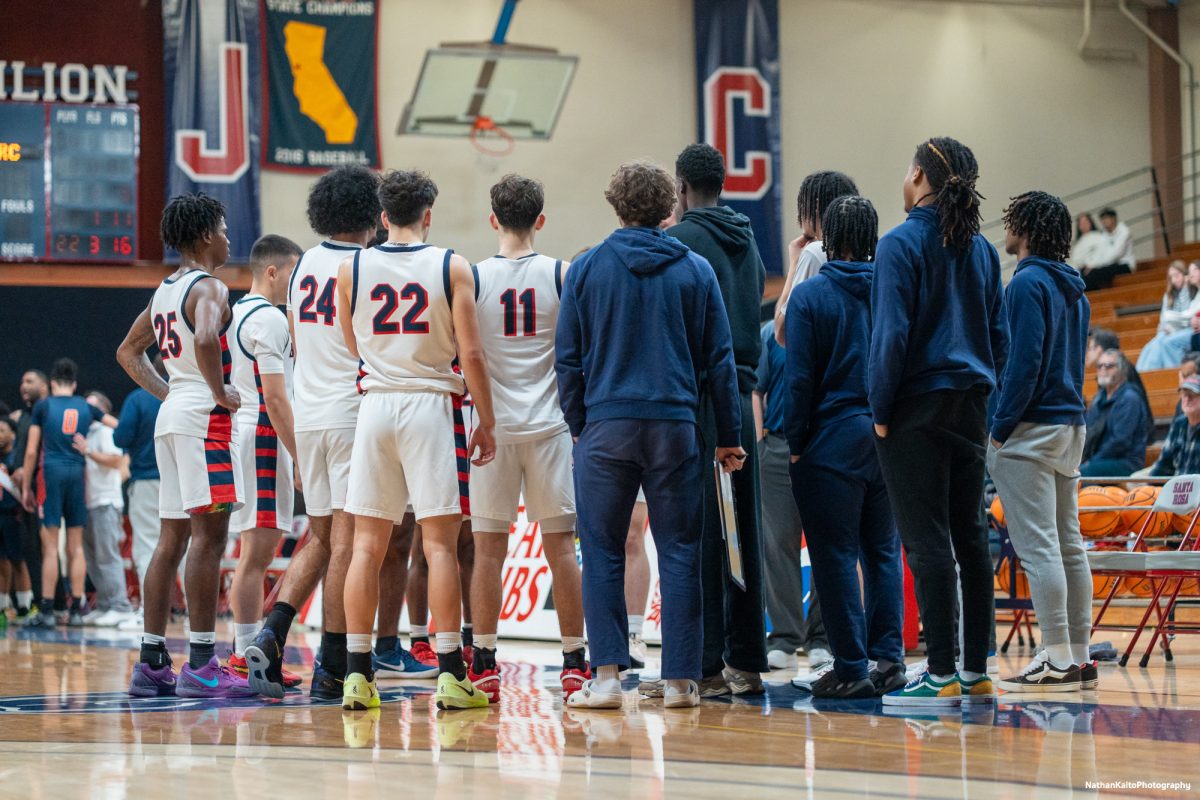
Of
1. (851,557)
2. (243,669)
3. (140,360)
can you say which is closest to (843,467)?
(851,557)

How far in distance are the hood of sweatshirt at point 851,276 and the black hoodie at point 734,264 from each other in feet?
0.89

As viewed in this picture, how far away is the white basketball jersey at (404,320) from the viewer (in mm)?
4680

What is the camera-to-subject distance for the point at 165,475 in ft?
18.2

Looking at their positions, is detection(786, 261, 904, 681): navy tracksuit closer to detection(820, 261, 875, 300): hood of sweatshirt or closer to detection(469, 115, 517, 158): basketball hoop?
detection(820, 261, 875, 300): hood of sweatshirt

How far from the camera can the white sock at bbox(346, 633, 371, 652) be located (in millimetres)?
4609

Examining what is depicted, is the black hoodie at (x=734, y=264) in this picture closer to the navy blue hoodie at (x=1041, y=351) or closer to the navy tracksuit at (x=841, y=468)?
the navy tracksuit at (x=841, y=468)

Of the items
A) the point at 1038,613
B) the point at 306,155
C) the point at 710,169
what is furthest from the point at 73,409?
the point at 1038,613

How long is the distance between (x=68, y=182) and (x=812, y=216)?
1110cm

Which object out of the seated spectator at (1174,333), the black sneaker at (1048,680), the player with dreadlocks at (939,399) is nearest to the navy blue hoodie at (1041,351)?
the player with dreadlocks at (939,399)

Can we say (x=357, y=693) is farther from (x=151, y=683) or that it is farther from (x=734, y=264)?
(x=734, y=264)

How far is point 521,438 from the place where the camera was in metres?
4.95

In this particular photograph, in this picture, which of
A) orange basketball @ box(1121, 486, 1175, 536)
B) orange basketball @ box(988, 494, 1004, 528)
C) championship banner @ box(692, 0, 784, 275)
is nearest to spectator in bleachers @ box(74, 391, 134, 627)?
orange basketball @ box(988, 494, 1004, 528)

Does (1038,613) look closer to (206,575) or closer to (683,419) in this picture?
(683,419)

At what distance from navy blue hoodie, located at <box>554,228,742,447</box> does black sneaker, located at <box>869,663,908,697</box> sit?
112 cm
